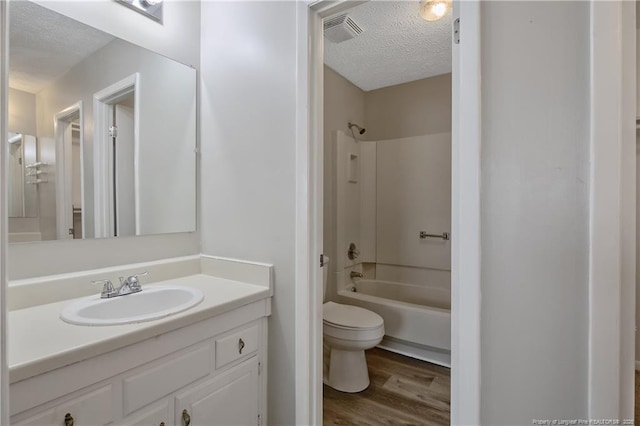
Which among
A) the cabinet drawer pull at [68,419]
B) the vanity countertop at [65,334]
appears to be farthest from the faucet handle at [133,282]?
the cabinet drawer pull at [68,419]

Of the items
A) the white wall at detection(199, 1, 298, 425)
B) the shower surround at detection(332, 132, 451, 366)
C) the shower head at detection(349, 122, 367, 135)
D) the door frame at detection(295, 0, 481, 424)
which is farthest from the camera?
the shower head at detection(349, 122, 367, 135)

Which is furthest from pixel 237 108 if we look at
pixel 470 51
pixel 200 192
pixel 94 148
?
pixel 470 51

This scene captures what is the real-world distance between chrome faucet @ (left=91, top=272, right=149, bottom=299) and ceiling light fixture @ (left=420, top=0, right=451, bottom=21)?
85.0 inches

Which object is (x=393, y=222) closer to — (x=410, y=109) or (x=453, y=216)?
(x=410, y=109)

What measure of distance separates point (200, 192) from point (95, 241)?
0.56m

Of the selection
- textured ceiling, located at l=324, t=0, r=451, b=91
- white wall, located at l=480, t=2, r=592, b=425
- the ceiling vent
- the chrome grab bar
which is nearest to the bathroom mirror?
the ceiling vent

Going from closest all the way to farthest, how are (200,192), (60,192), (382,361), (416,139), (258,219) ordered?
(60,192) → (258,219) → (200,192) → (382,361) → (416,139)

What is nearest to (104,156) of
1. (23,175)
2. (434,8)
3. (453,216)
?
(23,175)

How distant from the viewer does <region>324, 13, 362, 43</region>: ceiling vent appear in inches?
71.7

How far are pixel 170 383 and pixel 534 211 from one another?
1292 millimetres

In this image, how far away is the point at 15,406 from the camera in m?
0.72

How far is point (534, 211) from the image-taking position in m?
0.81

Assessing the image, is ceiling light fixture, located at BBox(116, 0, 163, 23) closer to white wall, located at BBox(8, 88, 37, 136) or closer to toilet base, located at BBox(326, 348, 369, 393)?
white wall, located at BBox(8, 88, 37, 136)

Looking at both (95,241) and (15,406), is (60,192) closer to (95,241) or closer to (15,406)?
(95,241)
